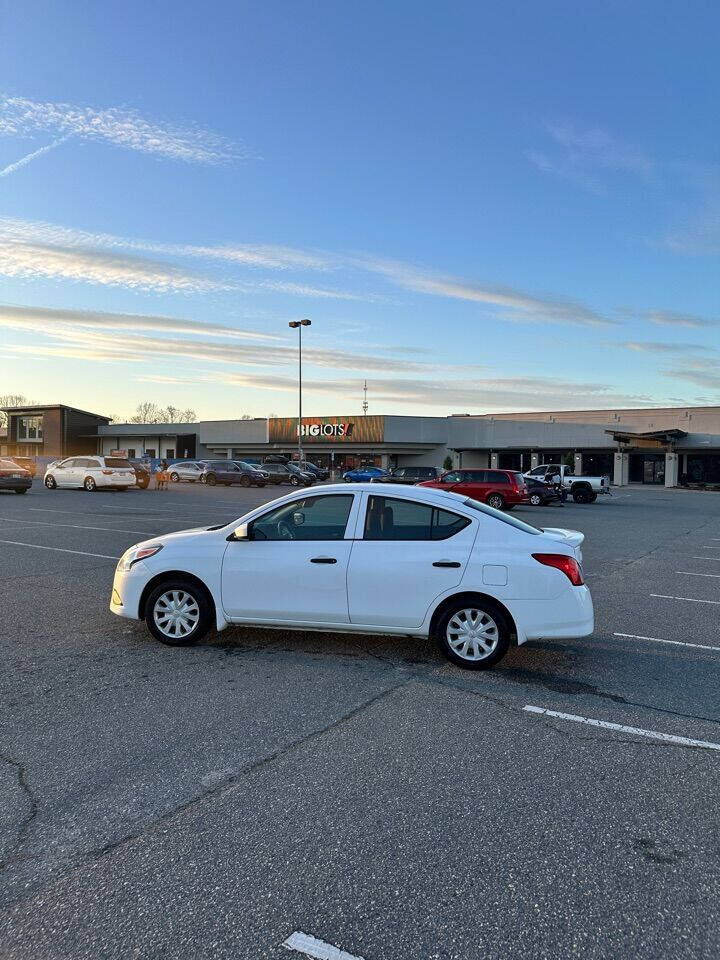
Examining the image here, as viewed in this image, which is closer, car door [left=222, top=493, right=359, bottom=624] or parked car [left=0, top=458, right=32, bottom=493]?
car door [left=222, top=493, right=359, bottom=624]

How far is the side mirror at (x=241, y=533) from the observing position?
641cm

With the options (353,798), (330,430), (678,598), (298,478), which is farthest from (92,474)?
(330,430)

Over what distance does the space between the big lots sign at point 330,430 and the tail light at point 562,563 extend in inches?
2415

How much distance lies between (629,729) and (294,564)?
302cm

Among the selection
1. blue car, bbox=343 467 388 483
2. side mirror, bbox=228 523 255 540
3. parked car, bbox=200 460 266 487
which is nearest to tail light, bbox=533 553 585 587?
side mirror, bbox=228 523 255 540

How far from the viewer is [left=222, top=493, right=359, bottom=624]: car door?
612 centimetres

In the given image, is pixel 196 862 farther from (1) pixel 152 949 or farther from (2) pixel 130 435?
(2) pixel 130 435

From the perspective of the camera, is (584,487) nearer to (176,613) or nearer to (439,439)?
(176,613)

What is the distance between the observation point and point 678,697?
550cm

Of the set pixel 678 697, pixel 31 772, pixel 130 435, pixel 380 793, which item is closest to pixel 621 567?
pixel 678 697

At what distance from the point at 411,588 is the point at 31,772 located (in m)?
3.17

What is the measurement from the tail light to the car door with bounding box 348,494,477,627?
24.3 inches

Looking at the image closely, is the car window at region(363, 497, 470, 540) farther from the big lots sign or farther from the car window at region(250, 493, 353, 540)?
the big lots sign

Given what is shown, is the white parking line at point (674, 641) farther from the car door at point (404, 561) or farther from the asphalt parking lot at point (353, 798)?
the car door at point (404, 561)
